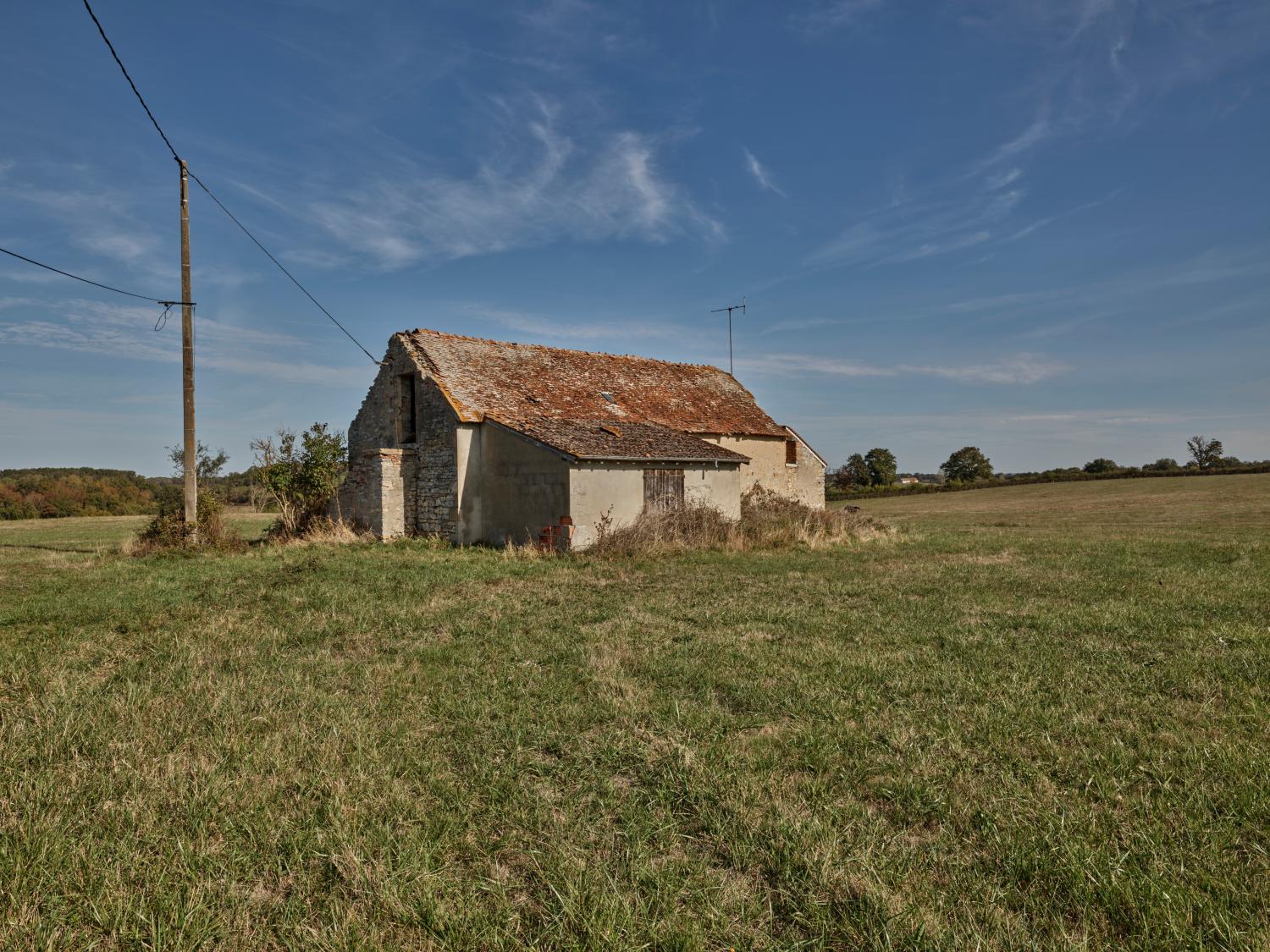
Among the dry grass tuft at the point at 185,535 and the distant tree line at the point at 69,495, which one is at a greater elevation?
the distant tree line at the point at 69,495

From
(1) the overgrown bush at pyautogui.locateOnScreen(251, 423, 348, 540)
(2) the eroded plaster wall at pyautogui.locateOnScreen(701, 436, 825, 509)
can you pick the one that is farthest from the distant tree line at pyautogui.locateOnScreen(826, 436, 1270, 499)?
(1) the overgrown bush at pyautogui.locateOnScreen(251, 423, 348, 540)

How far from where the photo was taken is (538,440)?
15703 mm

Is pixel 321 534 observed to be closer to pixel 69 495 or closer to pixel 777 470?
pixel 777 470

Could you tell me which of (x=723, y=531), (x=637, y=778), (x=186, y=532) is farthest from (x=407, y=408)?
(x=637, y=778)

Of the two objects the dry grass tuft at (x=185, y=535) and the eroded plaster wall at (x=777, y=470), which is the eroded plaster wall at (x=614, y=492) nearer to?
the eroded plaster wall at (x=777, y=470)

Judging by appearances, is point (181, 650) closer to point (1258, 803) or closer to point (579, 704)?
point (579, 704)

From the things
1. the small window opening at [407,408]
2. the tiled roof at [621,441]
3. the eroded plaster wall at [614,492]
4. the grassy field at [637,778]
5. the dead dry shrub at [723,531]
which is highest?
the small window opening at [407,408]

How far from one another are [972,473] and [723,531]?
60966 mm

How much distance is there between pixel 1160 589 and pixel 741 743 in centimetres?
934

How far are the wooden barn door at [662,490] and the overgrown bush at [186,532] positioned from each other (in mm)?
10258

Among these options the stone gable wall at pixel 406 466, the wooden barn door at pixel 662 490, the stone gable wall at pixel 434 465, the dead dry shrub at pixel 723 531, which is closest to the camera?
the dead dry shrub at pixel 723 531

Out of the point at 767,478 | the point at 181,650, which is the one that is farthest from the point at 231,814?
the point at 767,478

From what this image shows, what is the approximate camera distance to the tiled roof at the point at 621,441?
15.8 metres

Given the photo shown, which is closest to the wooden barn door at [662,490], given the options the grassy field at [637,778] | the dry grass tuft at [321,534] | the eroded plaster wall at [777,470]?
the eroded plaster wall at [777,470]
